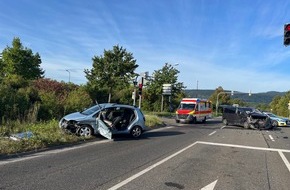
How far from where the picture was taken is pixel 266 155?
1171 centimetres

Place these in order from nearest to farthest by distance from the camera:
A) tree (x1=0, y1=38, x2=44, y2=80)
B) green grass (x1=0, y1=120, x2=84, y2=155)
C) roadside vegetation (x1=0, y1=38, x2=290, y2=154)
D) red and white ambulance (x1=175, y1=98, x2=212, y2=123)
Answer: green grass (x1=0, y1=120, x2=84, y2=155)
roadside vegetation (x1=0, y1=38, x2=290, y2=154)
red and white ambulance (x1=175, y1=98, x2=212, y2=123)
tree (x1=0, y1=38, x2=44, y2=80)

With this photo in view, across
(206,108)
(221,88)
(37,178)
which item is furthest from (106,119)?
(221,88)

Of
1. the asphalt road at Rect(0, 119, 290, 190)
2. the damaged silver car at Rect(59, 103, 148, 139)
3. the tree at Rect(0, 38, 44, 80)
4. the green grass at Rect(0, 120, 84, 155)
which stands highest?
the tree at Rect(0, 38, 44, 80)

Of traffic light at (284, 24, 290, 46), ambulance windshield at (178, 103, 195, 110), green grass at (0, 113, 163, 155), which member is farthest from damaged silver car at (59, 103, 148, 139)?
ambulance windshield at (178, 103, 195, 110)

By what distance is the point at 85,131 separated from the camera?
13.4m

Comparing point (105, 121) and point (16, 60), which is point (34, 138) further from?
point (16, 60)

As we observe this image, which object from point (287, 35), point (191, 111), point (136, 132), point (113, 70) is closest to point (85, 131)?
point (136, 132)

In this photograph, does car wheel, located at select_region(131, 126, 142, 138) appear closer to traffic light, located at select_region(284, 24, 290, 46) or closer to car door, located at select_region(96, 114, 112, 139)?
car door, located at select_region(96, 114, 112, 139)

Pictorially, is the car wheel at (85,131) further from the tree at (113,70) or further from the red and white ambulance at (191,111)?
the tree at (113,70)

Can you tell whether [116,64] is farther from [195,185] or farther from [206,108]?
[195,185]

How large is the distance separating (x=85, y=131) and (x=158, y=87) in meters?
38.7

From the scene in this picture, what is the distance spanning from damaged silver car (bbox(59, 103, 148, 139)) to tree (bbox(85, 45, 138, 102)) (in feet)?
85.4

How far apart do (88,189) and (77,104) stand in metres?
15.1

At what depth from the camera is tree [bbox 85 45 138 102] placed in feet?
137
